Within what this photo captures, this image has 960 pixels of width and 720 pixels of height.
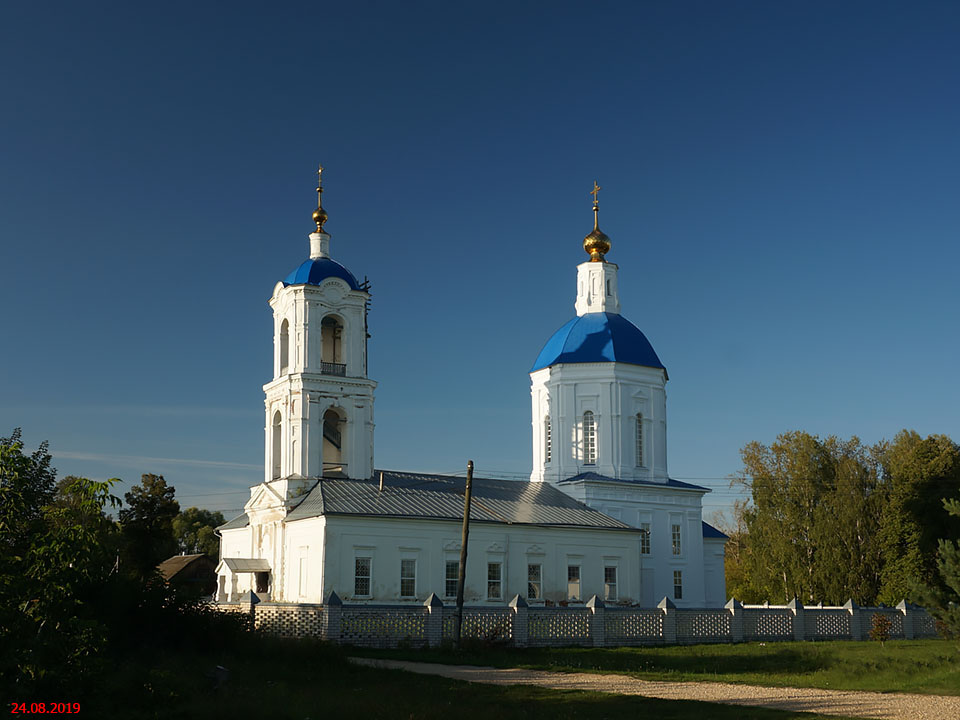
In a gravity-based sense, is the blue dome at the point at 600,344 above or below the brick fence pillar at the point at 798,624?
above

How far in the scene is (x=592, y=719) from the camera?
1475 cm

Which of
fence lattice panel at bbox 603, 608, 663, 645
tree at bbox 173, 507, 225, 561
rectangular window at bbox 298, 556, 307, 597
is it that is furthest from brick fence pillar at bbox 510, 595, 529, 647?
tree at bbox 173, 507, 225, 561

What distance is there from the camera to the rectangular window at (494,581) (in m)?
37.9

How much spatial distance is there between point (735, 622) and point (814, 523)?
17609mm

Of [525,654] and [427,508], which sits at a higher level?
[427,508]

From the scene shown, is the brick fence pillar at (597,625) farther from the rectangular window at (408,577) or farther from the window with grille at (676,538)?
the window with grille at (676,538)

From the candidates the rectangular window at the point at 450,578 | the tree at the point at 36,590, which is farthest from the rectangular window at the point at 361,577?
the tree at the point at 36,590

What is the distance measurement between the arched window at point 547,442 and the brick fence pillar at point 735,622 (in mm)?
15629

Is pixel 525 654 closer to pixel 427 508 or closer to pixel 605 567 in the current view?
pixel 427 508

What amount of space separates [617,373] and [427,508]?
13.0 metres

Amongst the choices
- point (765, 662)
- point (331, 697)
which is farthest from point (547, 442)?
point (331, 697)

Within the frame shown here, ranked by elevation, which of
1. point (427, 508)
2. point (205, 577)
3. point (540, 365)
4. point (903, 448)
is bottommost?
point (205, 577)

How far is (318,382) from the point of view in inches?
1565

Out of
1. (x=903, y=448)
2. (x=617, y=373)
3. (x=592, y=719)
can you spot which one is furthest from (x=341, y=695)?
(x=903, y=448)
